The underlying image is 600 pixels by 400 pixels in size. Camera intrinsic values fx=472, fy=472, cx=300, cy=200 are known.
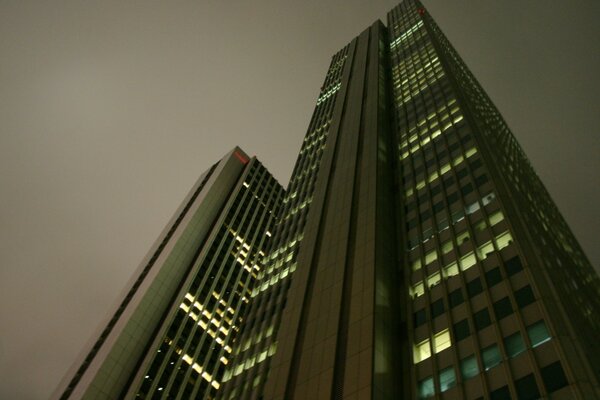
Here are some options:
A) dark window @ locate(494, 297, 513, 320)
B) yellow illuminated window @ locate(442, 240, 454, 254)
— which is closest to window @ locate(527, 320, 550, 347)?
dark window @ locate(494, 297, 513, 320)

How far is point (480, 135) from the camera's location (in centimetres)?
5212

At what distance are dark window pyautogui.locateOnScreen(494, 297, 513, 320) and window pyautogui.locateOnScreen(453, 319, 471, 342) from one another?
2072 mm

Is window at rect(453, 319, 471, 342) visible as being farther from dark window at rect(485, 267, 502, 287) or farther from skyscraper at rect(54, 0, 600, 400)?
dark window at rect(485, 267, 502, 287)

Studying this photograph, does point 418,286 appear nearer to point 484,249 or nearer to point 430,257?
point 430,257

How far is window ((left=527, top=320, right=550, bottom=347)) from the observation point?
2619 centimetres

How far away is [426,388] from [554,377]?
801cm

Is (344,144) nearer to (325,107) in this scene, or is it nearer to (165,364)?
(325,107)

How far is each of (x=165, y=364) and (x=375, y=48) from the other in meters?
75.5

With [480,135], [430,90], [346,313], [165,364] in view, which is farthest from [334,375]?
[165,364]

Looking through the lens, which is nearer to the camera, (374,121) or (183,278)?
(374,121)

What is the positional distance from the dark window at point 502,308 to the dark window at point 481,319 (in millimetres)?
634

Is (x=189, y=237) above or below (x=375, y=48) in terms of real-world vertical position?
below

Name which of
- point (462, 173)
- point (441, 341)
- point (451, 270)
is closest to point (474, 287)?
point (451, 270)

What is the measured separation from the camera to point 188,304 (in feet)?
303
